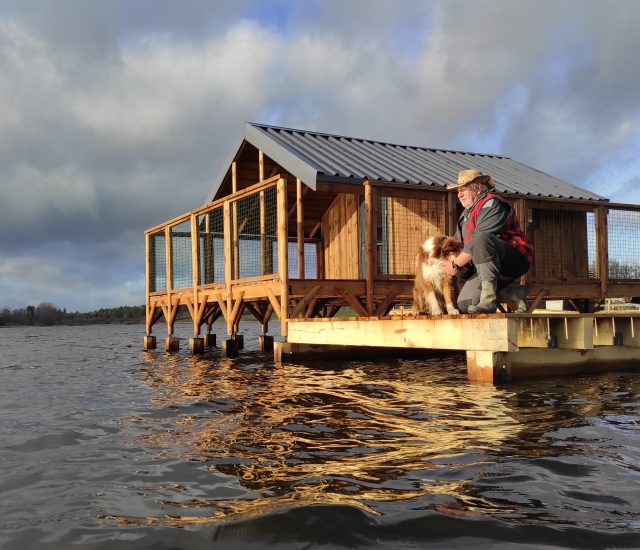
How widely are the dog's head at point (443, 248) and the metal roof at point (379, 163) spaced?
13.7ft

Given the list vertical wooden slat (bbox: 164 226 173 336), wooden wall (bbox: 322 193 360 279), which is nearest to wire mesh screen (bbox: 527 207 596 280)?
wooden wall (bbox: 322 193 360 279)

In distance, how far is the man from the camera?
595 centimetres

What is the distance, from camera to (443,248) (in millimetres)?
7152

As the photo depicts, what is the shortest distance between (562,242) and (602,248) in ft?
6.21

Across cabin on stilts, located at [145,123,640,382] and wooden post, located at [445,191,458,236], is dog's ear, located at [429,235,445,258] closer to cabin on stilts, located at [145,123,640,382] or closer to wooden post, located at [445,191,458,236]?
cabin on stilts, located at [145,123,640,382]

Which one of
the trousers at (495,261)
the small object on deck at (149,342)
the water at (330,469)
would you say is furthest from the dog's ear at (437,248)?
the small object on deck at (149,342)

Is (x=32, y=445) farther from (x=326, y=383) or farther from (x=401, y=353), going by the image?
(x=401, y=353)

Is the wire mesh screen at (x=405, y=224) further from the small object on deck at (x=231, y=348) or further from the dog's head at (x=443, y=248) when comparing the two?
the dog's head at (x=443, y=248)

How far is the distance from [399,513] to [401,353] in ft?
29.3

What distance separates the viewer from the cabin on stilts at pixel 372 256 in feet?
22.6

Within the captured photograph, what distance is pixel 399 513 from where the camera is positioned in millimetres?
2480

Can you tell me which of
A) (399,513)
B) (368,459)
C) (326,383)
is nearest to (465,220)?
(326,383)

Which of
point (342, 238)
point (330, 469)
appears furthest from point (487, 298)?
point (342, 238)

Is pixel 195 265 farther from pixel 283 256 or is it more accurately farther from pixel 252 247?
pixel 283 256
